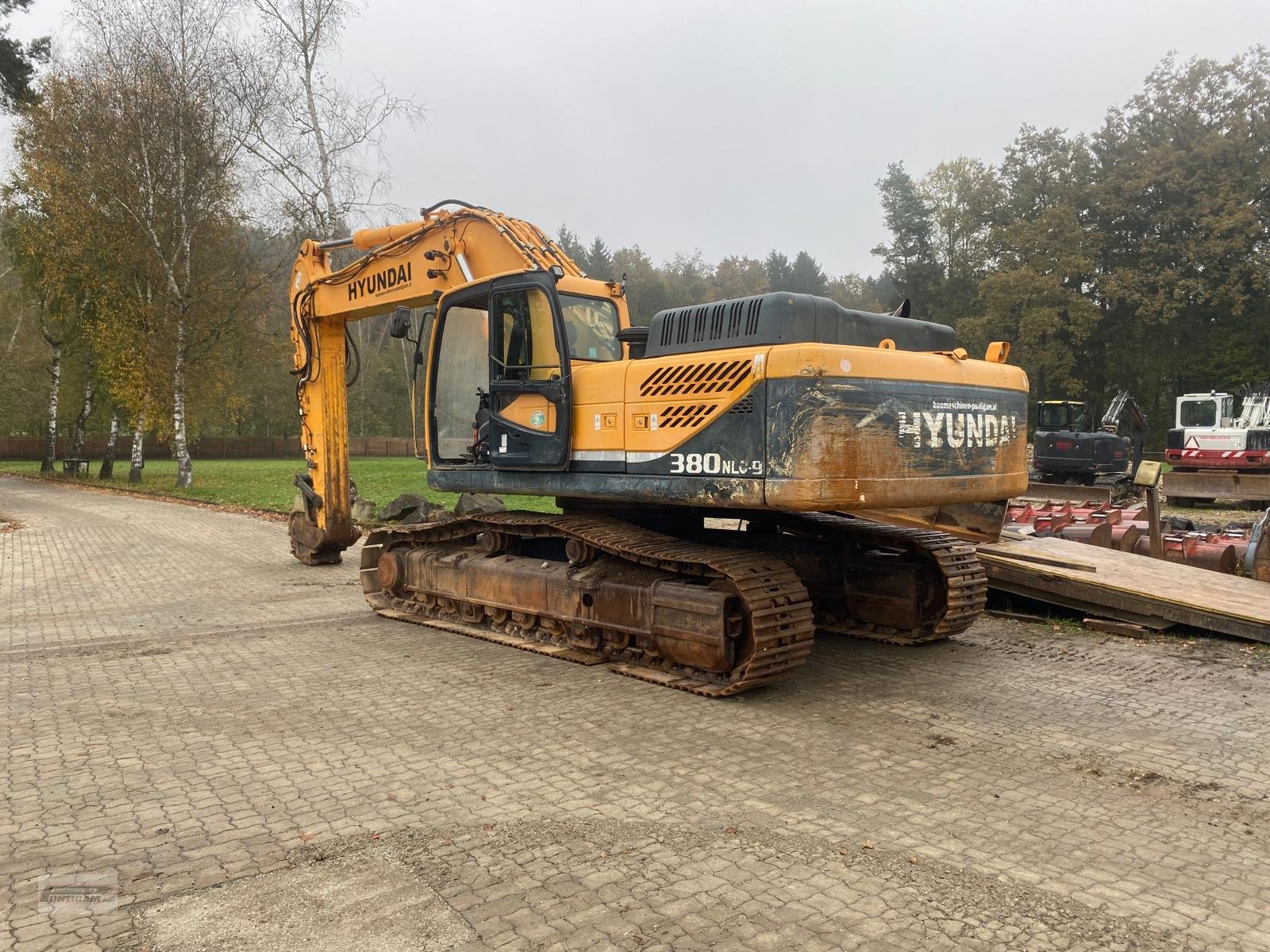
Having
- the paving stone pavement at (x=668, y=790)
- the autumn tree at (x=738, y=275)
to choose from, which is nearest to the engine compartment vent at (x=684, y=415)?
the paving stone pavement at (x=668, y=790)

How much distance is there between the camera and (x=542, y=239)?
7824 mm

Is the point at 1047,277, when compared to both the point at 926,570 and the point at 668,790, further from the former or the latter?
the point at 668,790

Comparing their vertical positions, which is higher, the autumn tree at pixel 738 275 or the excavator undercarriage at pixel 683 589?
the autumn tree at pixel 738 275

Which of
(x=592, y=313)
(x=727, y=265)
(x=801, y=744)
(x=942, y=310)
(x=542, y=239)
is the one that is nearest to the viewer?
(x=801, y=744)

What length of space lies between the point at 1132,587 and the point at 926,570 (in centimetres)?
207

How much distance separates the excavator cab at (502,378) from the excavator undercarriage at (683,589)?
2.11ft

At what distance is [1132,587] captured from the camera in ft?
25.9

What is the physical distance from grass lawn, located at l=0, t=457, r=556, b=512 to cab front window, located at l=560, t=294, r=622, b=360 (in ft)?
26.6

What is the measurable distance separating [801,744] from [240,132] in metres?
27.1

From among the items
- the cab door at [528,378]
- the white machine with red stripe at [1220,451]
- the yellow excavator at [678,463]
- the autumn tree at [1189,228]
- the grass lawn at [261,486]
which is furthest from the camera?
the autumn tree at [1189,228]

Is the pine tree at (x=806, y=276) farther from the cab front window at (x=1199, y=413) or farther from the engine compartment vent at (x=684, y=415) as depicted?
the engine compartment vent at (x=684, y=415)

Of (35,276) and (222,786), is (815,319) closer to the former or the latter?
(222,786)

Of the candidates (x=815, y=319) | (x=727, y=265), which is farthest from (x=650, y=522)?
(x=727, y=265)

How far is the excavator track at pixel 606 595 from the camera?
5.93m
